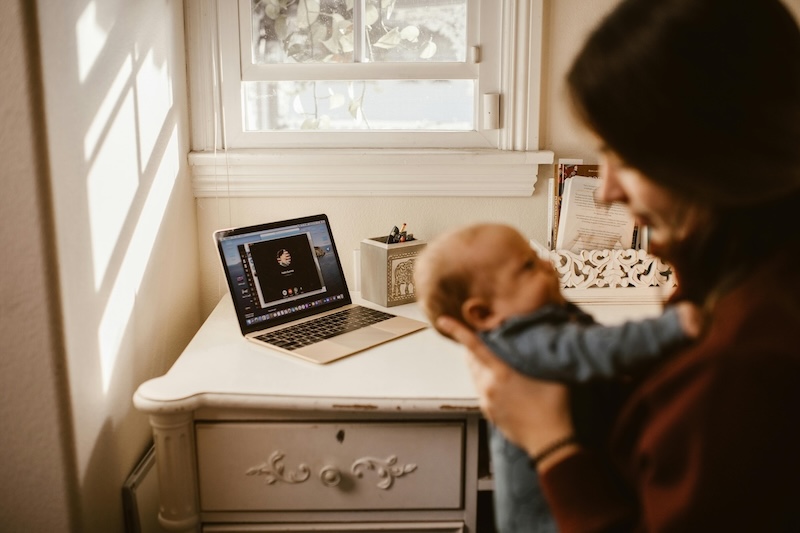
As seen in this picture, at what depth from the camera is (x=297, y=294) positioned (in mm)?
1586

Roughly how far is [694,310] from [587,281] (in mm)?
931

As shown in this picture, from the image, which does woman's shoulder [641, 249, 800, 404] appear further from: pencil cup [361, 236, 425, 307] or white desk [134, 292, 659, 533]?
pencil cup [361, 236, 425, 307]

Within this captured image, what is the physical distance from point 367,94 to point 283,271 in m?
0.54

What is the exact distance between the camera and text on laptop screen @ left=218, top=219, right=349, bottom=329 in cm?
150

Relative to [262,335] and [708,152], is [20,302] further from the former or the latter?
[708,152]

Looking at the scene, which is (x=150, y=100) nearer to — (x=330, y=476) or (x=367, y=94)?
(x=367, y=94)

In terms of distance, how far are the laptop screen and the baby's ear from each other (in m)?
0.66

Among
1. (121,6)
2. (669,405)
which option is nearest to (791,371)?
(669,405)

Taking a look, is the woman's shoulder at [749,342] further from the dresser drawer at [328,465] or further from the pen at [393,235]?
the pen at [393,235]

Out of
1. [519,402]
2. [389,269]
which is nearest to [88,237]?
[389,269]

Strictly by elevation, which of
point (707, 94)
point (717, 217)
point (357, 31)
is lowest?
point (717, 217)

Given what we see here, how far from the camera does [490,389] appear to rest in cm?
88

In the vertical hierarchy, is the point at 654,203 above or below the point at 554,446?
above

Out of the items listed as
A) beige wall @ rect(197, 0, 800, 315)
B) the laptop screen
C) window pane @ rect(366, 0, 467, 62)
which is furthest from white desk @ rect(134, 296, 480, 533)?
window pane @ rect(366, 0, 467, 62)
